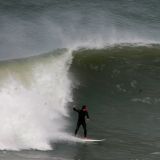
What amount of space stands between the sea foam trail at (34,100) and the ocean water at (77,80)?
0.03 m

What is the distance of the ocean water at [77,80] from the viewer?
16.9m

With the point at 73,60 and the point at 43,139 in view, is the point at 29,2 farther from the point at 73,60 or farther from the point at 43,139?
the point at 43,139

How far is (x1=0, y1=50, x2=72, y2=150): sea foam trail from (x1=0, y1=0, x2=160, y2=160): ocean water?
33 mm

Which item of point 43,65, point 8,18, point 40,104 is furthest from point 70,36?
point 40,104

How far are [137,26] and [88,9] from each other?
497 centimetres

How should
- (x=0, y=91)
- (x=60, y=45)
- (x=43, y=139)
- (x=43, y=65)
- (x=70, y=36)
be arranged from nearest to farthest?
1. (x=43, y=139)
2. (x=0, y=91)
3. (x=43, y=65)
4. (x=60, y=45)
5. (x=70, y=36)

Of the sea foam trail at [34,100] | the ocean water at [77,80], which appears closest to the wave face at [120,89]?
the ocean water at [77,80]

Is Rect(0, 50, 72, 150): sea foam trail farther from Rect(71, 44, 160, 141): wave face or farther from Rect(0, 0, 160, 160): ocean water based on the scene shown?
Rect(71, 44, 160, 141): wave face

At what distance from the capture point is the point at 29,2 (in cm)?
3772

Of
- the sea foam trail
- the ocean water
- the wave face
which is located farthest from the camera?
the wave face

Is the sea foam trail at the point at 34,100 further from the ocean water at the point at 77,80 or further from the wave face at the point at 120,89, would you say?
the wave face at the point at 120,89

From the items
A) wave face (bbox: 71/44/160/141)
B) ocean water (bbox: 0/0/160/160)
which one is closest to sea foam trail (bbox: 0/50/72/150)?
ocean water (bbox: 0/0/160/160)

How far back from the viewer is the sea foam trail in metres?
16.7

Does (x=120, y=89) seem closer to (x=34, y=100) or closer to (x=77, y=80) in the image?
(x=77, y=80)
